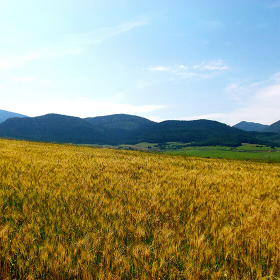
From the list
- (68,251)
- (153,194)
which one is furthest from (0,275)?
(153,194)

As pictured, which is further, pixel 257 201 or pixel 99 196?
pixel 257 201

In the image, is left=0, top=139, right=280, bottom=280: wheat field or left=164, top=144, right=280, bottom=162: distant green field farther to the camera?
left=164, top=144, right=280, bottom=162: distant green field

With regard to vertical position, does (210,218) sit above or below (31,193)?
below

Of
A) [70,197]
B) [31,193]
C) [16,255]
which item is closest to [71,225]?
[16,255]

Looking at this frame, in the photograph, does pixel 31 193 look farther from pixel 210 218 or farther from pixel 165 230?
pixel 210 218

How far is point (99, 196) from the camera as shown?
343 centimetres

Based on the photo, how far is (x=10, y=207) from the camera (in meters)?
2.76

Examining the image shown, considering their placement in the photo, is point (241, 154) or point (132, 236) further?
point (241, 154)

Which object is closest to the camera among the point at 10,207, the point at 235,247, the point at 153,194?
the point at 235,247

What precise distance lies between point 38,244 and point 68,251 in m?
0.38

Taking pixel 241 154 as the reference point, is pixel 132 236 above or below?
above

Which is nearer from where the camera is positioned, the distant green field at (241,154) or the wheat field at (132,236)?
the wheat field at (132,236)

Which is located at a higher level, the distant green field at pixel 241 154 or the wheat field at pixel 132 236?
the wheat field at pixel 132 236

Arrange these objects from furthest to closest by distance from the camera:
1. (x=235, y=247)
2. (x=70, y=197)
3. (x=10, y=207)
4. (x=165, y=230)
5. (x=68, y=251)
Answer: (x=70, y=197), (x=10, y=207), (x=165, y=230), (x=235, y=247), (x=68, y=251)
